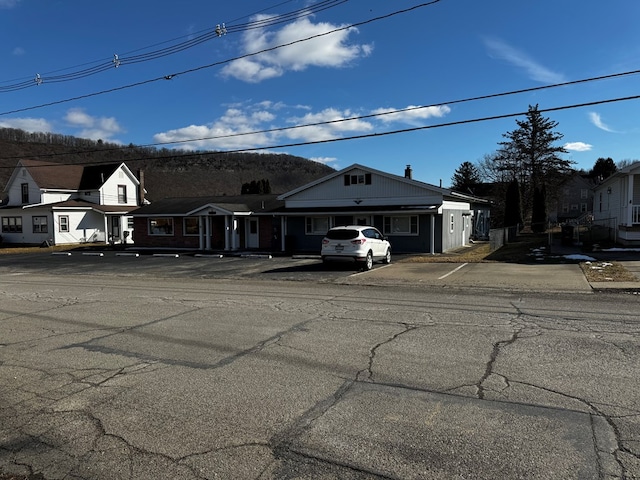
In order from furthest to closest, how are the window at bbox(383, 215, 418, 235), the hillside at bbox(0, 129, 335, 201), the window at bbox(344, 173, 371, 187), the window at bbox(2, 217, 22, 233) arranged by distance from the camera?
the hillside at bbox(0, 129, 335, 201) < the window at bbox(2, 217, 22, 233) < the window at bbox(344, 173, 371, 187) < the window at bbox(383, 215, 418, 235)

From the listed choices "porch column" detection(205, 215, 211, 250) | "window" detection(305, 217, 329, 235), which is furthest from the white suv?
"porch column" detection(205, 215, 211, 250)

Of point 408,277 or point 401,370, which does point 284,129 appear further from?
point 401,370

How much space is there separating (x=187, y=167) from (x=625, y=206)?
61.5 meters

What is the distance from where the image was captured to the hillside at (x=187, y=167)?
59528 millimetres

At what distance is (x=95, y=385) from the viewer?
17.3 feet

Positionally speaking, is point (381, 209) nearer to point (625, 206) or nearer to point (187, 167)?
point (625, 206)

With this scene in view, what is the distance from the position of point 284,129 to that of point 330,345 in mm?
14868

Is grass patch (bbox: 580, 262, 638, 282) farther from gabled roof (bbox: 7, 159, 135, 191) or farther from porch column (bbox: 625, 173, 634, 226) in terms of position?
gabled roof (bbox: 7, 159, 135, 191)

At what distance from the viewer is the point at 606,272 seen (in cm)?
1529

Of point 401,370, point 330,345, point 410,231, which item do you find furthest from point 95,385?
point 410,231

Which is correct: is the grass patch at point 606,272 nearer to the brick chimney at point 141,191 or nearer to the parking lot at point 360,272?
the parking lot at point 360,272

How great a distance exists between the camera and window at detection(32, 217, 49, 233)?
42.4 meters

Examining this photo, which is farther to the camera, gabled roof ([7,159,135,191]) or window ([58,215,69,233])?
gabled roof ([7,159,135,191])

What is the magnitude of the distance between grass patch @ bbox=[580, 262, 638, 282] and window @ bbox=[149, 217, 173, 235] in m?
27.9
